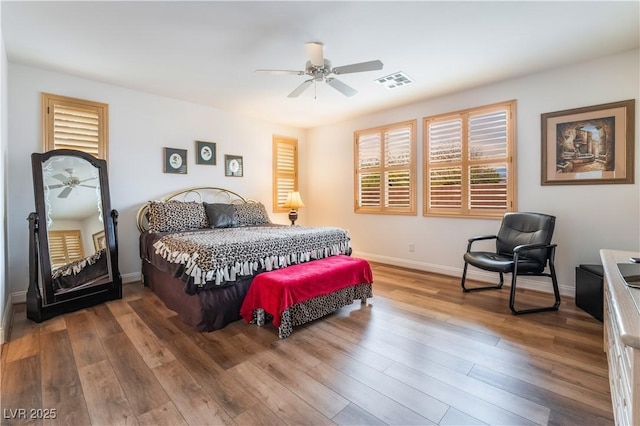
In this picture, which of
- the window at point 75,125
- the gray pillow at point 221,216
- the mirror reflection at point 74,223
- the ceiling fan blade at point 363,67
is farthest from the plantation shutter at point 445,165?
the window at point 75,125

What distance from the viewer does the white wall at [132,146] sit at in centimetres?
316

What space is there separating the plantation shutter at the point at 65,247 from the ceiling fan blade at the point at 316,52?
308cm

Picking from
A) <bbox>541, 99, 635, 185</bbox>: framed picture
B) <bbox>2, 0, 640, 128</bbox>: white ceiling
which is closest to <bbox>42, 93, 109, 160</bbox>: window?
<bbox>2, 0, 640, 128</bbox>: white ceiling

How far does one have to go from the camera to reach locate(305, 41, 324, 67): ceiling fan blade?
97.4 inches

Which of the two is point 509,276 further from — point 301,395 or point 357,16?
point 357,16

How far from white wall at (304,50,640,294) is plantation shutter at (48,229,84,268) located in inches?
162

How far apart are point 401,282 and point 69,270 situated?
12.7 feet

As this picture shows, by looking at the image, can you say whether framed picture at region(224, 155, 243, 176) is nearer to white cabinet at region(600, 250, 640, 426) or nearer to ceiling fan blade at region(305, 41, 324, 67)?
ceiling fan blade at region(305, 41, 324, 67)

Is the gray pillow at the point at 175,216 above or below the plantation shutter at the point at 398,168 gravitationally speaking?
below

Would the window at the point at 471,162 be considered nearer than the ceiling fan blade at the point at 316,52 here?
No

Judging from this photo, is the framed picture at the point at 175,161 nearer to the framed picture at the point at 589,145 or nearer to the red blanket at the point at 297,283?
the red blanket at the point at 297,283

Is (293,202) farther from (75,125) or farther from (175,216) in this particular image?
(75,125)

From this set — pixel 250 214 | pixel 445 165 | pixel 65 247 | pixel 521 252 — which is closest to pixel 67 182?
pixel 65 247

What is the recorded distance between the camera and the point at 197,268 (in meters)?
2.48
